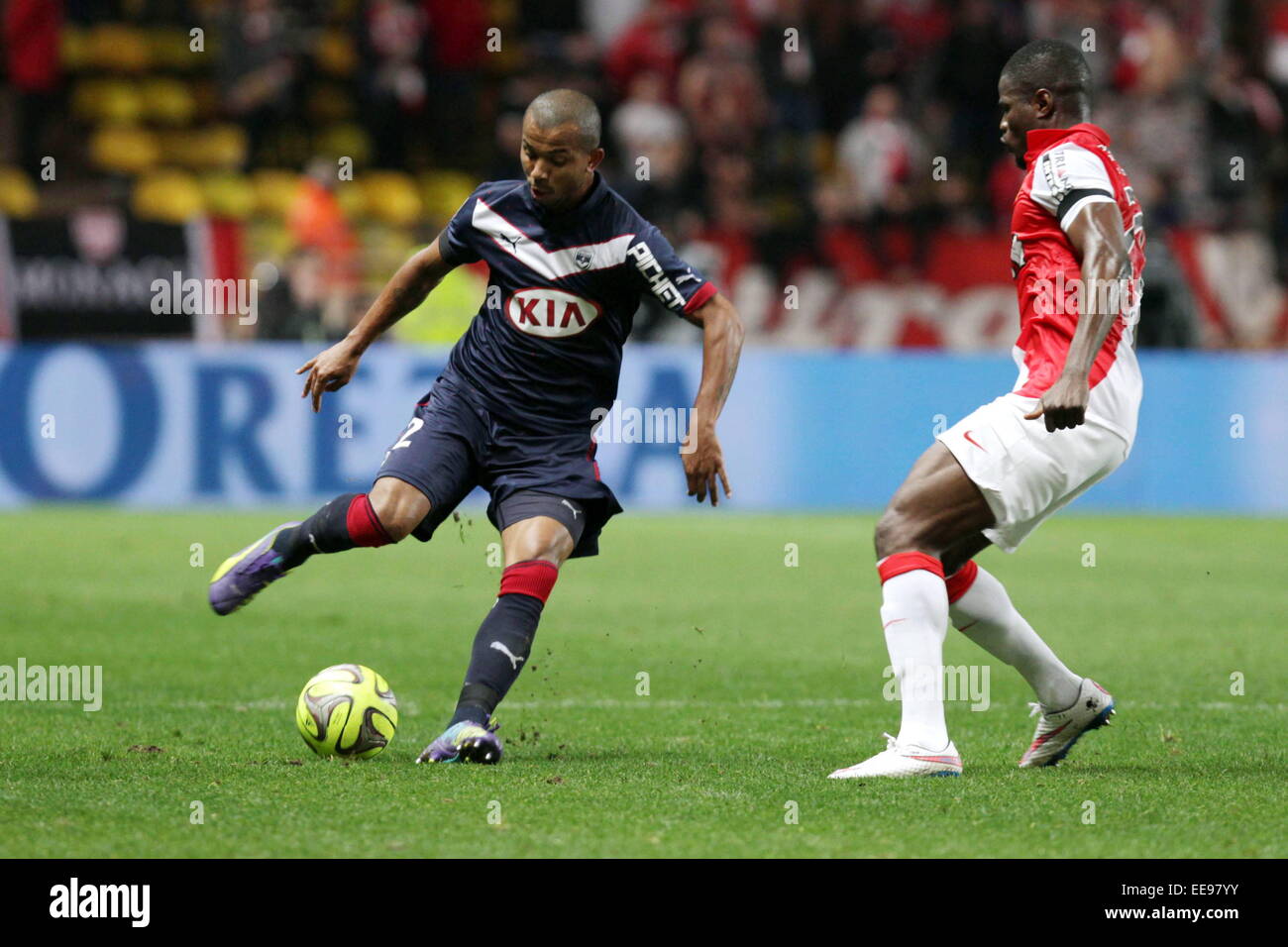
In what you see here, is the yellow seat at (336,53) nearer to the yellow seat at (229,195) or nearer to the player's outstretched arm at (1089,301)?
the yellow seat at (229,195)

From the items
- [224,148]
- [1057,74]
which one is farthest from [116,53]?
[1057,74]

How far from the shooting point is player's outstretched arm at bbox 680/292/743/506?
223 inches

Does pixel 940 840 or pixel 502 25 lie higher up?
pixel 502 25

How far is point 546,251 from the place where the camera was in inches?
247

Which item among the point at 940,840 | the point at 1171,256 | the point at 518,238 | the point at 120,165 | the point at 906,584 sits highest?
the point at 120,165

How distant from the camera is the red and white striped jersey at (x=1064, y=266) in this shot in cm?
550

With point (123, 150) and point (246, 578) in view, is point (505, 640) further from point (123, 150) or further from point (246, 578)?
point (123, 150)

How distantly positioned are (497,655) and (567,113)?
1.71m

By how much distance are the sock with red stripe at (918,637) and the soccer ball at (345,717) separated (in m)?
1.61

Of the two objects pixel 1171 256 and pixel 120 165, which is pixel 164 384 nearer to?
pixel 120 165

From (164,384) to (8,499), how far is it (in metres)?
1.46

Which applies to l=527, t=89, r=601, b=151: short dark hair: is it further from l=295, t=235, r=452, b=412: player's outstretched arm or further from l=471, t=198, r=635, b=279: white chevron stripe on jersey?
l=295, t=235, r=452, b=412: player's outstretched arm

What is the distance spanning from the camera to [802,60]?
20.8 meters

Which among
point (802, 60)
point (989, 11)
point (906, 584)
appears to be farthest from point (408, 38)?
point (906, 584)
